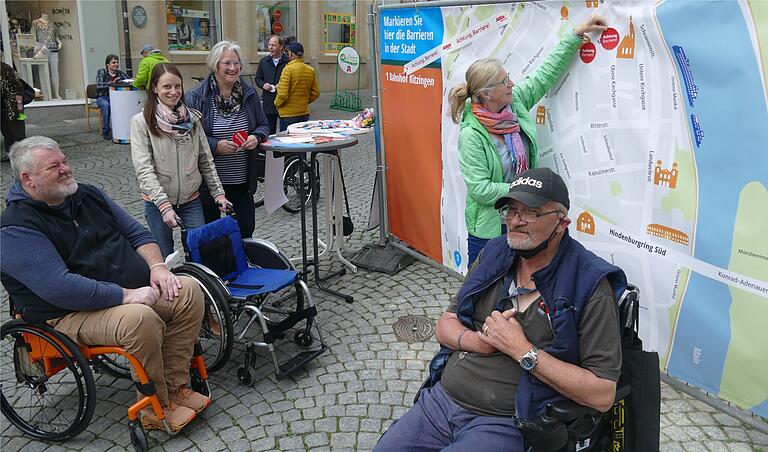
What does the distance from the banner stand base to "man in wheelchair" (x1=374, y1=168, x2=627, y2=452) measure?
9.26 feet

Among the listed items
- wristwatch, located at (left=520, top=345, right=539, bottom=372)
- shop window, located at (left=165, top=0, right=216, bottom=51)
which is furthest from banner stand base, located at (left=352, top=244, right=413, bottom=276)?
shop window, located at (left=165, top=0, right=216, bottom=51)

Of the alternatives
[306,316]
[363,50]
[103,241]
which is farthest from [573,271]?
[363,50]

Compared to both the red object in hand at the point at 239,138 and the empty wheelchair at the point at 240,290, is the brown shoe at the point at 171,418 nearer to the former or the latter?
the empty wheelchair at the point at 240,290

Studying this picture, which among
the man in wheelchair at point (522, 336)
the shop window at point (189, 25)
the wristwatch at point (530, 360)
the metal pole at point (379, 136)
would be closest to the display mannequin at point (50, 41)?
the shop window at point (189, 25)

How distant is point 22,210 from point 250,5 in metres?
14.7

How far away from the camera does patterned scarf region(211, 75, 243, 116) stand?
14.7 ft

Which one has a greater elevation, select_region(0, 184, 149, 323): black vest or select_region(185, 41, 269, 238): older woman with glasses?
select_region(185, 41, 269, 238): older woman with glasses

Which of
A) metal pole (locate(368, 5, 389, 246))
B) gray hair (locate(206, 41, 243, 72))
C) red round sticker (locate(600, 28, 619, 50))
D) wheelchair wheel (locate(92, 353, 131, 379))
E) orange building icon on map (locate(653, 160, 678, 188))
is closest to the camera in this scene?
orange building icon on map (locate(653, 160, 678, 188))

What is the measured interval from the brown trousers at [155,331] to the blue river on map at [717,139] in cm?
256

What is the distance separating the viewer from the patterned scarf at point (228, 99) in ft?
14.7

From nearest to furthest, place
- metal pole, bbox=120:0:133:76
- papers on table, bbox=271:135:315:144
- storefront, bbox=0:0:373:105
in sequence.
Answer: papers on table, bbox=271:135:315:144 → storefront, bbox=0:0:373:105 → metal pole, bbox=120:0:133:76

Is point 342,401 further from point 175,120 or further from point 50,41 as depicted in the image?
point 50,41

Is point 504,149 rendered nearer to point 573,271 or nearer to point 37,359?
point 573,271

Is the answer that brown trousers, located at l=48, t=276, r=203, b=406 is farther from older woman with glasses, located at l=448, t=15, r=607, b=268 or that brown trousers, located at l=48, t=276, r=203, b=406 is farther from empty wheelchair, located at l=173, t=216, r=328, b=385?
older woman with glasses, located at l=448, t=15, r=607, b=268
